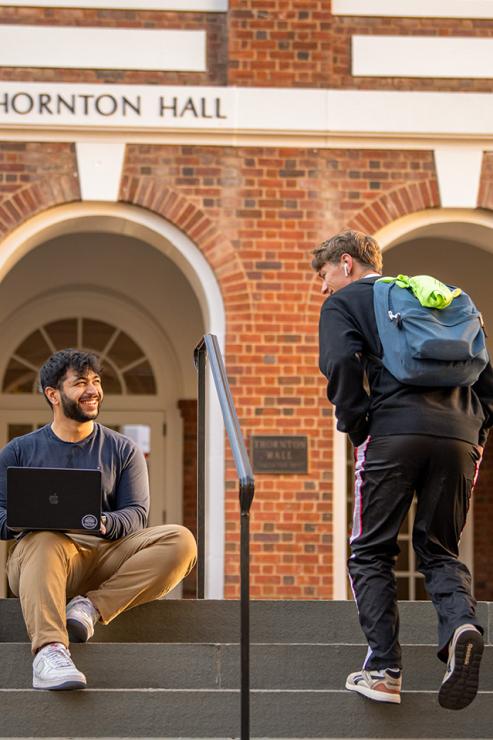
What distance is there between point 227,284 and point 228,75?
4.56ft

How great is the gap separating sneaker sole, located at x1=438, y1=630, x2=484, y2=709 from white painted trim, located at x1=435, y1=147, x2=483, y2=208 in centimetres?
525

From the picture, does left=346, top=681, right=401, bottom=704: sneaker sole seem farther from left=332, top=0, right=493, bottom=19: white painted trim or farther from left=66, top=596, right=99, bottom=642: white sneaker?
left=332, top=0, right=493, bottom=19: white painted trim

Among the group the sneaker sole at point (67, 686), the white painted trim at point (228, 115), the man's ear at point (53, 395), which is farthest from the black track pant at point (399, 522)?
the white painted trim at point (228, 115)

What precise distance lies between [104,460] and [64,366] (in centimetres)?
41

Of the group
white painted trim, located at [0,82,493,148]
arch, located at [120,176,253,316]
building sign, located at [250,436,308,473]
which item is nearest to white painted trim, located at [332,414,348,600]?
building sign, located at [250,436,308,473]

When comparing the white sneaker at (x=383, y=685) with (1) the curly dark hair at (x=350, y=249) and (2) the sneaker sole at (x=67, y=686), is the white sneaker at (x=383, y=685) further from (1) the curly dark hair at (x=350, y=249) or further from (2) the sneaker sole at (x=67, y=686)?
(1) the curly dark hair at (x=350, y=249)

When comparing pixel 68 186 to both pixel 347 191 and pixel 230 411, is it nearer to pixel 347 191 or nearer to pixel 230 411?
pixel 347 191

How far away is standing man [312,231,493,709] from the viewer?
416 centimetres

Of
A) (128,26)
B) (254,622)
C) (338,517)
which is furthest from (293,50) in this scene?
(254,622)

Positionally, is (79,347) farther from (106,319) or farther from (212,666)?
(212,666)

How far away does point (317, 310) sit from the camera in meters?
8.66

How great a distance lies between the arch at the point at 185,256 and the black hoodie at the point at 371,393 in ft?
14.1

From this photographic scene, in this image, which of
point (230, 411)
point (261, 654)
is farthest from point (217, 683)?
point (230, 411)

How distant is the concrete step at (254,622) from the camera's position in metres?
5.28
